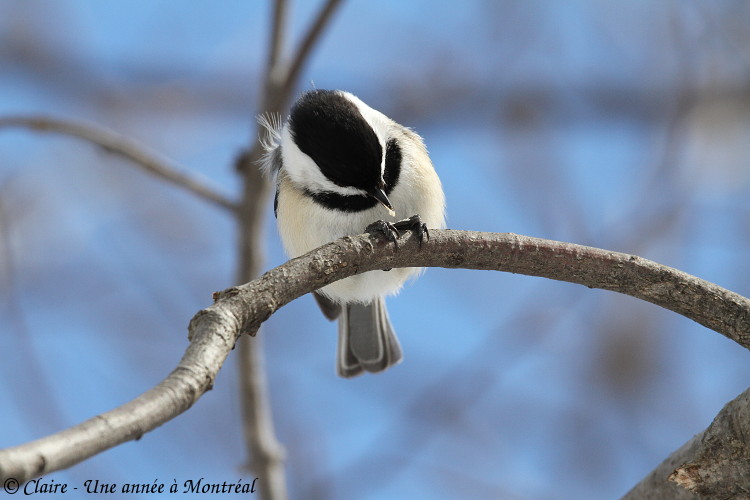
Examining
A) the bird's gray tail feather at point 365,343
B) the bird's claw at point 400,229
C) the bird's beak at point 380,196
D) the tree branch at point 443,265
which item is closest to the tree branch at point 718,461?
the tree branch at point 443,265

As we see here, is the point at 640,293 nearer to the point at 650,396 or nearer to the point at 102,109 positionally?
the point at 650,396

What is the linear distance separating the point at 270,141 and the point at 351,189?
1142 mm

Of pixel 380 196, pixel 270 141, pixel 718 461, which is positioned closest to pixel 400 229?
pixel 380 196

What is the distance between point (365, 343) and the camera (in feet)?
12.4

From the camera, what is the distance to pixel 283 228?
3.27 meters

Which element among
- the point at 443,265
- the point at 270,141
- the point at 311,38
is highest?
the point at 270,141

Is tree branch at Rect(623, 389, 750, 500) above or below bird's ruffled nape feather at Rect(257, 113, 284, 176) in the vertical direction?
below

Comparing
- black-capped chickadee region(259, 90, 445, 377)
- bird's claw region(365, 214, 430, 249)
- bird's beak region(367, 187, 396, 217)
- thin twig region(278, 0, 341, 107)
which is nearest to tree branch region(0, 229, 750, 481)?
bird's claw region(365, 214, 430, 249)

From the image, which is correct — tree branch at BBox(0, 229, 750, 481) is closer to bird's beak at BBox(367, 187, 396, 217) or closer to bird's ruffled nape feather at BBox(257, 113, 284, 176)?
bird's beak at BBox(367, 187, 396, 217)

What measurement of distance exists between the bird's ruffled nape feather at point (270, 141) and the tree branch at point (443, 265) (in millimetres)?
1434

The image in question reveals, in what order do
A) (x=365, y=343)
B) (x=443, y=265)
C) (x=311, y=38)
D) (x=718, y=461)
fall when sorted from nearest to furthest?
1. (x=718, y=461)
2. (x=443, y=265)
3. (x=311, y=38)
4. (x=365, y=343)

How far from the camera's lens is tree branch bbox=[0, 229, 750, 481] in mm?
1391

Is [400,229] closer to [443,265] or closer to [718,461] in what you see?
[443,265]

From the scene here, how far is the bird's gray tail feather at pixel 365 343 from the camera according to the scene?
3773mm
